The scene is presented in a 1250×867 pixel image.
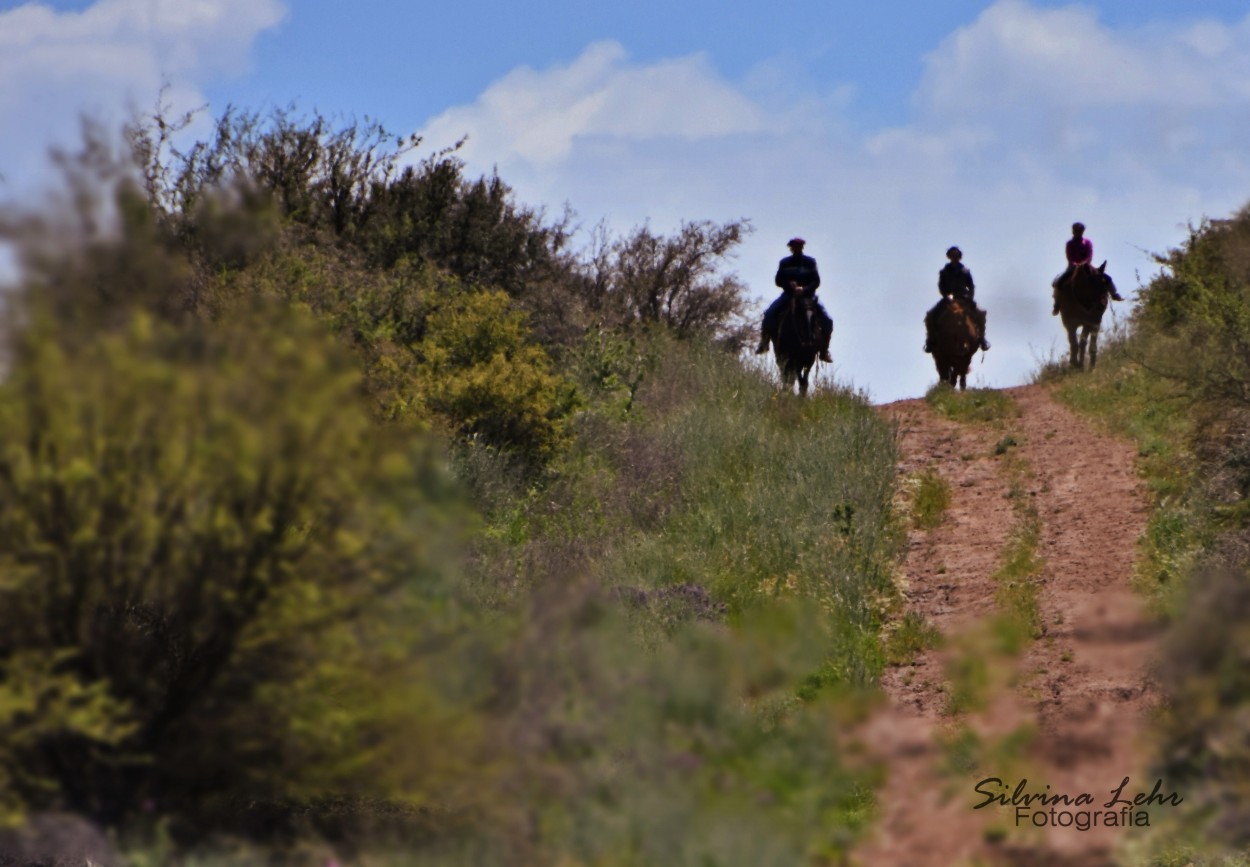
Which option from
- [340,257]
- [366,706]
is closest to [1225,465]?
[366,706]

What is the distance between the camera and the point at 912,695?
9.95 metres

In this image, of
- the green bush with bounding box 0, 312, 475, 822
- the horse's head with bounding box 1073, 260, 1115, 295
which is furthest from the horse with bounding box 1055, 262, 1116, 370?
the green bush with bounding box 0, 312, 475, 822

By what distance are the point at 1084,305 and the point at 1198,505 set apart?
414 inches

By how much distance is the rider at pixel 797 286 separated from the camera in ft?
66.9

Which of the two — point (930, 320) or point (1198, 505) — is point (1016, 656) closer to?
point (1198, 505)

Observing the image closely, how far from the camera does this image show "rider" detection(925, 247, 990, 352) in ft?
73.5

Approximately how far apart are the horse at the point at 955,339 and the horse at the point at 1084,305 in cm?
158

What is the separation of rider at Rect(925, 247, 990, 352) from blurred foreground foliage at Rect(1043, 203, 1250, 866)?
4.43 feet

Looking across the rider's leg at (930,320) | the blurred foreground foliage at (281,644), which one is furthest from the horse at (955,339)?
the blurred foreground foliage at (281,644)

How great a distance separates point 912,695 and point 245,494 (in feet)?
23.2

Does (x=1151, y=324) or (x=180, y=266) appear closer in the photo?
(x=180, y=266)

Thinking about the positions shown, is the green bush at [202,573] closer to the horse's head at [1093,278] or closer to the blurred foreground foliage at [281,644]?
the blurred foreground foliage at [281,644]

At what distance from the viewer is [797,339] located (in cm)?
2016

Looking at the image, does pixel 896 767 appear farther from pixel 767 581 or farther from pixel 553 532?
pixel 553 532
